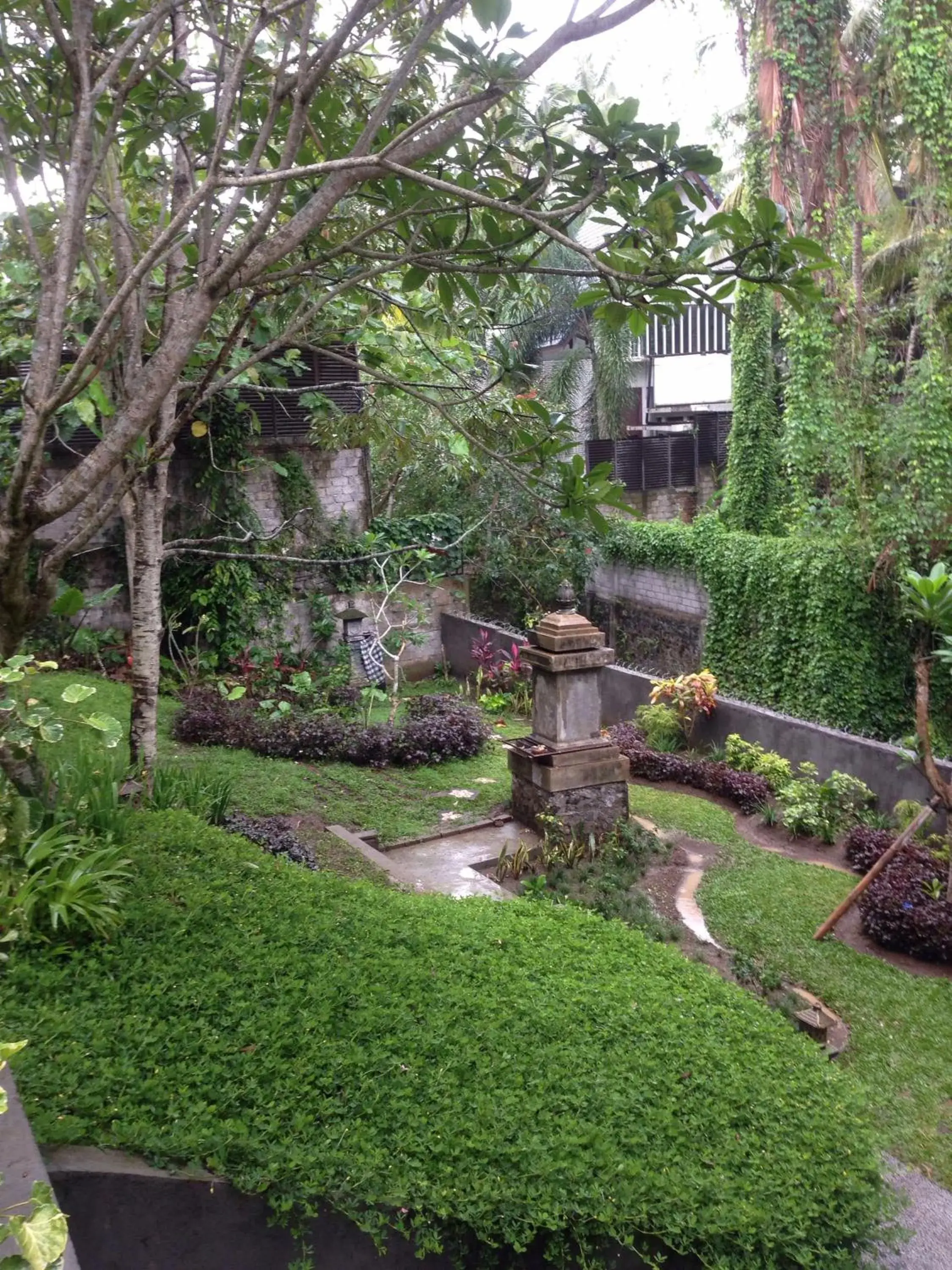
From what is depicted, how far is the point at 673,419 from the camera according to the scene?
19562 mm

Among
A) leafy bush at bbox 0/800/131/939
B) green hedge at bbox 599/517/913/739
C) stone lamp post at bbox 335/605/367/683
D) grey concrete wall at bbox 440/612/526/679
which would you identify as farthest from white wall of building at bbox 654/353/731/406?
leafy bush at bbox 0/800/131/939

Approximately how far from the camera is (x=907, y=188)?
40.5 feet

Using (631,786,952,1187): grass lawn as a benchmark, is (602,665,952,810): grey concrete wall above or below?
above

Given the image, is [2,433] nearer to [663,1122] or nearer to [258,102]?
[258,102]

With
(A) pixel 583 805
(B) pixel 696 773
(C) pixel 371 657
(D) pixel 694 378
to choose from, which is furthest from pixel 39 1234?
(D) pixel 694 378

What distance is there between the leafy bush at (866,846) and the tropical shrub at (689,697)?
271 cm

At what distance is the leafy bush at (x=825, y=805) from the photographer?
8000mm

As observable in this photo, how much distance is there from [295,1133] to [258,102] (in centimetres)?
417

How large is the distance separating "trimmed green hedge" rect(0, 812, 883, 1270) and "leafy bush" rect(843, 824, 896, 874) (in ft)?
12.6

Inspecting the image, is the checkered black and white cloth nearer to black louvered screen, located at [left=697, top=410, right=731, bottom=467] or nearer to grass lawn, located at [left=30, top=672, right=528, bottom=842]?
grass lawn, located at [left=30, top=672, right=528, bottom=842]

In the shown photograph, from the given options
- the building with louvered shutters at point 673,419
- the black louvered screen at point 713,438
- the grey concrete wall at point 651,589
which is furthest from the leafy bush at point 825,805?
the black louvered screen at point 713,438

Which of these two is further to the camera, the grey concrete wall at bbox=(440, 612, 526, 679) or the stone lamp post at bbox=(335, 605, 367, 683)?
the grey concrete wall at bbox=(440, 612, 526, 679)

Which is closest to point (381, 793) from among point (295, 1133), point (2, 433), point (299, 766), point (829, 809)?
point (299, 766)

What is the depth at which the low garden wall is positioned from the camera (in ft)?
27.1
